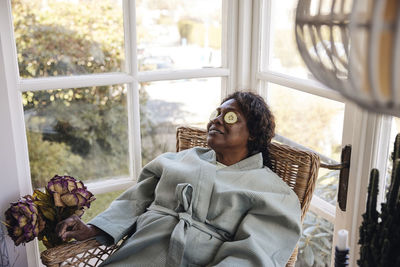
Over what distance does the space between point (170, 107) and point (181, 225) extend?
860 mm

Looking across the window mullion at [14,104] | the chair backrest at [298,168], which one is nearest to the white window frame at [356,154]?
the chair backrest at [298,168]

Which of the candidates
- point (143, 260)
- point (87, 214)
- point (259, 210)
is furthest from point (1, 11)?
point (259, 210)

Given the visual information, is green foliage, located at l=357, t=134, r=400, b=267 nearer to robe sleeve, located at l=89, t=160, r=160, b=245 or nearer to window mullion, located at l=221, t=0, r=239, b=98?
robe sleeve, located at l=89, t=160, r=160, b=245

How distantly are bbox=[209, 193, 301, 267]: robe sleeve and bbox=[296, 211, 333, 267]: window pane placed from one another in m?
0.44

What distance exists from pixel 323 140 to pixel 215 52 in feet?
2.60

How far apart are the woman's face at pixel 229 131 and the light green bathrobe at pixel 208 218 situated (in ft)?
0.23

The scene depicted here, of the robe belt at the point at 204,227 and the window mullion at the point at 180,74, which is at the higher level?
the window mullion at the point at 180,74

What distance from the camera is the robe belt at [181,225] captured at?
4.93 feet

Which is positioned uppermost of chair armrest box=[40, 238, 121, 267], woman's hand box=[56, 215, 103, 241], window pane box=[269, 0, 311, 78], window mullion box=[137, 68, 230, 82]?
window pane box=[269, 0, 311, 78]

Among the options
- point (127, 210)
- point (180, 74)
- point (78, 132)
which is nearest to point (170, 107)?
point (180, 74)

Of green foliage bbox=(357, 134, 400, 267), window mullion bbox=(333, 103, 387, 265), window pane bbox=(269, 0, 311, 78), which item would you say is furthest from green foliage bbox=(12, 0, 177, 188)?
green foliage bbox=(357, 134, 400, 267)

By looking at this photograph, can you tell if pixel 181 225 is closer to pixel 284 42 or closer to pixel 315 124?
pixel 315 124

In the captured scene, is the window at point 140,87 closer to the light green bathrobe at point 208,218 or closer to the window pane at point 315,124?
the window pane at point 315,124

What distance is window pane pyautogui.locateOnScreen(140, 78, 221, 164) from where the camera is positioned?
220cm
